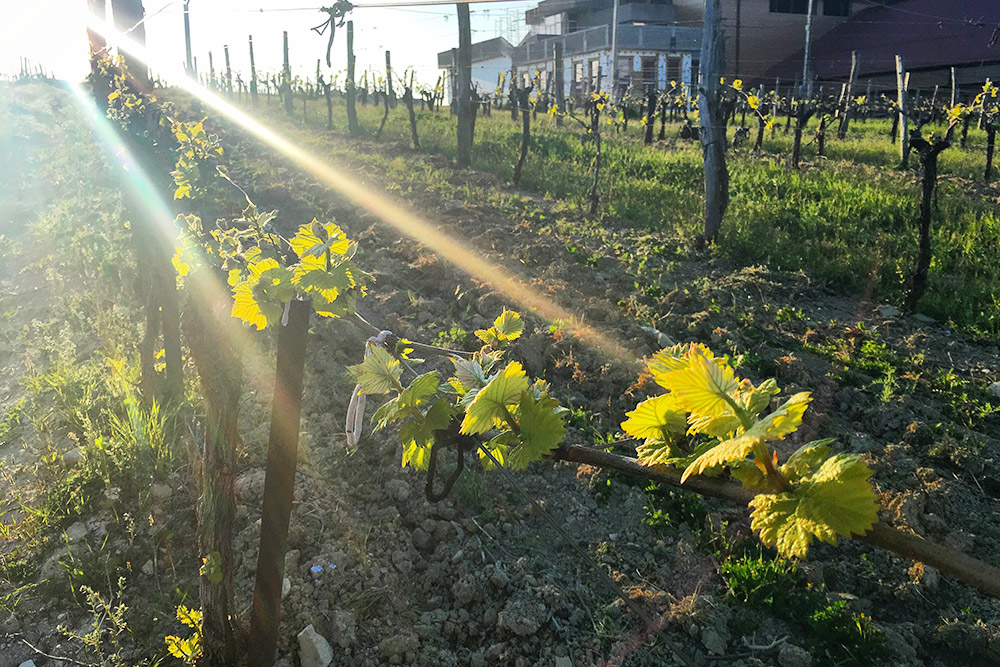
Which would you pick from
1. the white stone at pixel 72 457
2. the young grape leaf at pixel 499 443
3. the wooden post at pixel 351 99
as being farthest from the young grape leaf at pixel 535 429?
the wooden post at pixel 351 99

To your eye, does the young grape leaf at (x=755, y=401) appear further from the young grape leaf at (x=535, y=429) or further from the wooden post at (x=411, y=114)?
the wooden post at (x=411, y=114)

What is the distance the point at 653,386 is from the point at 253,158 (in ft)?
39.3

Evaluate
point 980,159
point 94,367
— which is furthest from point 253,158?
point 980,159

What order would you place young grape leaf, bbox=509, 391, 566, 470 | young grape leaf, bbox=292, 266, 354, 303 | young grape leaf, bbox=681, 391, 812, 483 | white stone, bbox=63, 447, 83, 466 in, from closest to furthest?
young grape leaf, bbox=681, 391, 812, 483, young grape leaf, bbox=509, 391, 566, 470, young grape leaf, bbox=292, 266, 354, 303, white stone, bbox=63, 447, 83, 466

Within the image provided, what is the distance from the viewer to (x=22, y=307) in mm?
5656

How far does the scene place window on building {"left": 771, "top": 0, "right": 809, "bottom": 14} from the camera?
104 ft

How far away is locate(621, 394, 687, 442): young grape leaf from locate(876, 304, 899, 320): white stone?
647 cm

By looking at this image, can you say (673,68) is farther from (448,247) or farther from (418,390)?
(418,390)

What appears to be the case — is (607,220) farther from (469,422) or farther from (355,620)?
(469,422)

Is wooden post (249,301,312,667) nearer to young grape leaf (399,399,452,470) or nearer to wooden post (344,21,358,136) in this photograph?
young grape leaf (399,399,452,470)

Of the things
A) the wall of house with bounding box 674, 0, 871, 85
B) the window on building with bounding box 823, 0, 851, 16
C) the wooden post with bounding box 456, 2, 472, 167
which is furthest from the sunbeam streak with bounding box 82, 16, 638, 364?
the window on building with bounding box 823, 0, 851, 16

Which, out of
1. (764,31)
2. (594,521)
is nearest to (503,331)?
(594,521)

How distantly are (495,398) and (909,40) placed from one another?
34510mm

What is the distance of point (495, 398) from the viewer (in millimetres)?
1038
